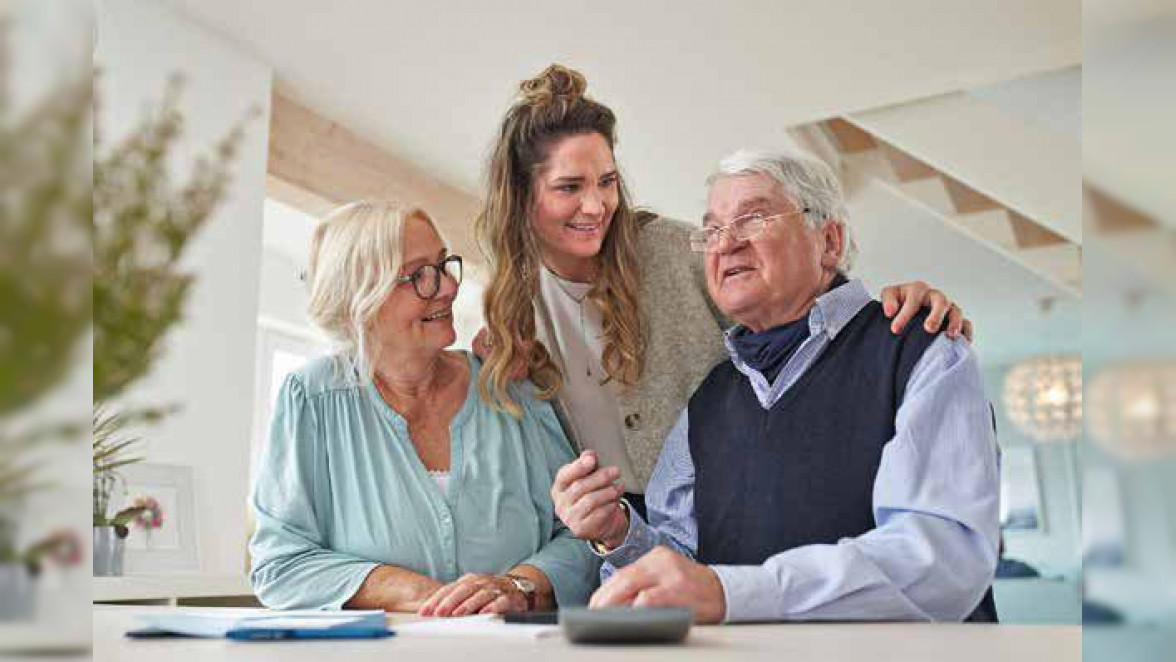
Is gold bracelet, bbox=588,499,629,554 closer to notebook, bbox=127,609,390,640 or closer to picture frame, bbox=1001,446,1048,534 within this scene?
notebook, bbox=127,609,390,640

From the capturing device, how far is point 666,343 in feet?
7.23

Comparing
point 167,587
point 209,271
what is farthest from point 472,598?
point 209,271

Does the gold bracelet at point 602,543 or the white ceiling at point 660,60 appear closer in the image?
the gold bracelet at point 602,543

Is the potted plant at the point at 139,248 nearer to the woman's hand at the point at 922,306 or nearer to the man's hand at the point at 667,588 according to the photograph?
the man's hand at the point at 667,588

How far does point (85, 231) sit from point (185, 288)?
0.13 meters

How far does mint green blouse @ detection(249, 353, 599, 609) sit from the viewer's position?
1940 mm

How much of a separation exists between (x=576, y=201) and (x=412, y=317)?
0.40 metres

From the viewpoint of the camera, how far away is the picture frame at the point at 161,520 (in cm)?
385

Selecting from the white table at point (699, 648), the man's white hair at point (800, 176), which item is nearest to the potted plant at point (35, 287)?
the white table at point (699, 648)

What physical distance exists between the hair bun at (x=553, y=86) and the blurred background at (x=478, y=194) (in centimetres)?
69

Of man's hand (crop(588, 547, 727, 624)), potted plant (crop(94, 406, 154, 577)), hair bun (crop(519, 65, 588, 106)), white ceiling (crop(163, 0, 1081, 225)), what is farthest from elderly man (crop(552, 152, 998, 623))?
white ceiling (crop(163, 0, 1081, 225))

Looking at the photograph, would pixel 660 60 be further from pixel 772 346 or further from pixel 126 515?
pixel 772 346

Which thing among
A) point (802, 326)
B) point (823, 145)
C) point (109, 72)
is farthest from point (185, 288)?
point (823, 145)

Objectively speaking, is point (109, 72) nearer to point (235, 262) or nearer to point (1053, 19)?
point (235, 262)
